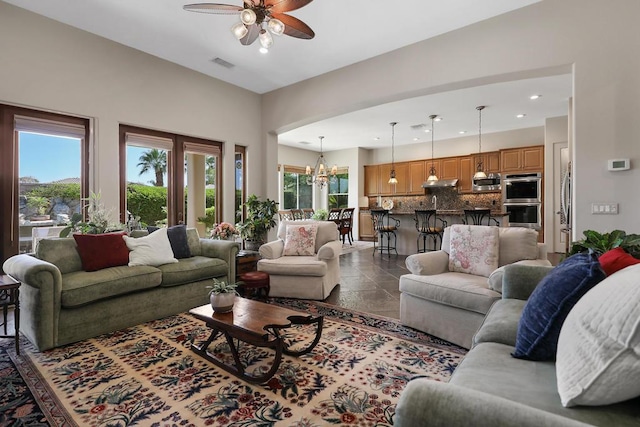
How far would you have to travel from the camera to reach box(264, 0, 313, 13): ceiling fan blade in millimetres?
2627

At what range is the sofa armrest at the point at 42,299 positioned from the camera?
2.40 meters

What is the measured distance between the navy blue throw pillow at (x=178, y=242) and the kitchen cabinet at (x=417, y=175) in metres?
7.33

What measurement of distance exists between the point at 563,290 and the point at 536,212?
7.52 m

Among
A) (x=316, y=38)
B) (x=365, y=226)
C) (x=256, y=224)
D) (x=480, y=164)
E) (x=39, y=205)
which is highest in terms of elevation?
(x=316, y=38)

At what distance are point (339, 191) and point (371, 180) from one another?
1211mm

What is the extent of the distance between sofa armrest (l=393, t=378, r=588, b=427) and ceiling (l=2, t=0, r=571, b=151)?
3.70 metres

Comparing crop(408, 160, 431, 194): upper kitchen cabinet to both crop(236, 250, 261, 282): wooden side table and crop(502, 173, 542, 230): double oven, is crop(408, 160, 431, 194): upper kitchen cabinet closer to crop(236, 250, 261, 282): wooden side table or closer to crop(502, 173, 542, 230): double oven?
crop(502, 173, 542, 230): double oven

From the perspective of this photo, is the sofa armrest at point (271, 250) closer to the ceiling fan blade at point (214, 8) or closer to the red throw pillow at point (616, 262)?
the ceiling fan blade at point (214, 8)

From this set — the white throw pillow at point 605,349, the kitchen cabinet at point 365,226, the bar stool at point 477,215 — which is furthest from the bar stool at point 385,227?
the white throw pillow at point 605,349

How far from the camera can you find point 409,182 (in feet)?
31.6

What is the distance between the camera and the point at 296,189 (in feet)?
34.3

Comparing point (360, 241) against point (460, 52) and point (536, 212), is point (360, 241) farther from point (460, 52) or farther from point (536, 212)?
point (460, 52)

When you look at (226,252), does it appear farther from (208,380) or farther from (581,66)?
(581,66)

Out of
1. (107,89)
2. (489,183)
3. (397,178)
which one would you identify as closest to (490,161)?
(489,183)
